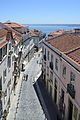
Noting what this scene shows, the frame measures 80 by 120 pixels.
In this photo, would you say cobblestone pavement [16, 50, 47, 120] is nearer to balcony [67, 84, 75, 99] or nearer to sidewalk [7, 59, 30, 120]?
sidewalk [7, 59, 30, 120]

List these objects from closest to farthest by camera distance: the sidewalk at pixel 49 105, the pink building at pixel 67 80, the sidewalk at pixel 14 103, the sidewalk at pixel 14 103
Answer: the pink building at pixel 67 80 → the sidewalk at pixel 14 103 → the sidewalk at pixel 14 103 → the sidewalk at pixel 49 105

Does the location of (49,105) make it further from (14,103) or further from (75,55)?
(75,55)

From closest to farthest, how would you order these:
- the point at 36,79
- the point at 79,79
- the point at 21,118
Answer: the point at 79,79
the point at 21,118
the point at 36,79

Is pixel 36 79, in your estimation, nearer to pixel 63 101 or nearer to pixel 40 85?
pixel 40 85

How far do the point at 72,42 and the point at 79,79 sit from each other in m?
14.2

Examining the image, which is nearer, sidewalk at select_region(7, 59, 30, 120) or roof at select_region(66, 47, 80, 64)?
roof at select_region(66, 47, 80, 64)

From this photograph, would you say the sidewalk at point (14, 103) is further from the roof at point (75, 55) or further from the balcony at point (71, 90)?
the roof at point (75, 55)

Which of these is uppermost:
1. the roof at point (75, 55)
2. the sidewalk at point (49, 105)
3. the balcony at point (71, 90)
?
the roof at point (75, 55)

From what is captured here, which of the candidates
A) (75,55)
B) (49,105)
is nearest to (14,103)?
(49,105)

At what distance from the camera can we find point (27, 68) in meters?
72.0

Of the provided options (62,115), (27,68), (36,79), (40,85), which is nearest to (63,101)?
(62,115)

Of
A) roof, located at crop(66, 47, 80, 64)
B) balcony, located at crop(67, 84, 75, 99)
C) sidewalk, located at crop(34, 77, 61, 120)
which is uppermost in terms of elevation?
roof, located at crop(66, 47, 80, 64)

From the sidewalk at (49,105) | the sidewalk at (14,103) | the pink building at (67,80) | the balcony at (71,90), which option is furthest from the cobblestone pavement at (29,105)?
the balcony at (71,90)

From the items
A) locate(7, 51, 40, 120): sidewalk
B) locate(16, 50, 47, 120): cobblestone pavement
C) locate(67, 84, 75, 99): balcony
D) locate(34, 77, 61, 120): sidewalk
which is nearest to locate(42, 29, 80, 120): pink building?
locate(67, 84, 75, 99): balcony
